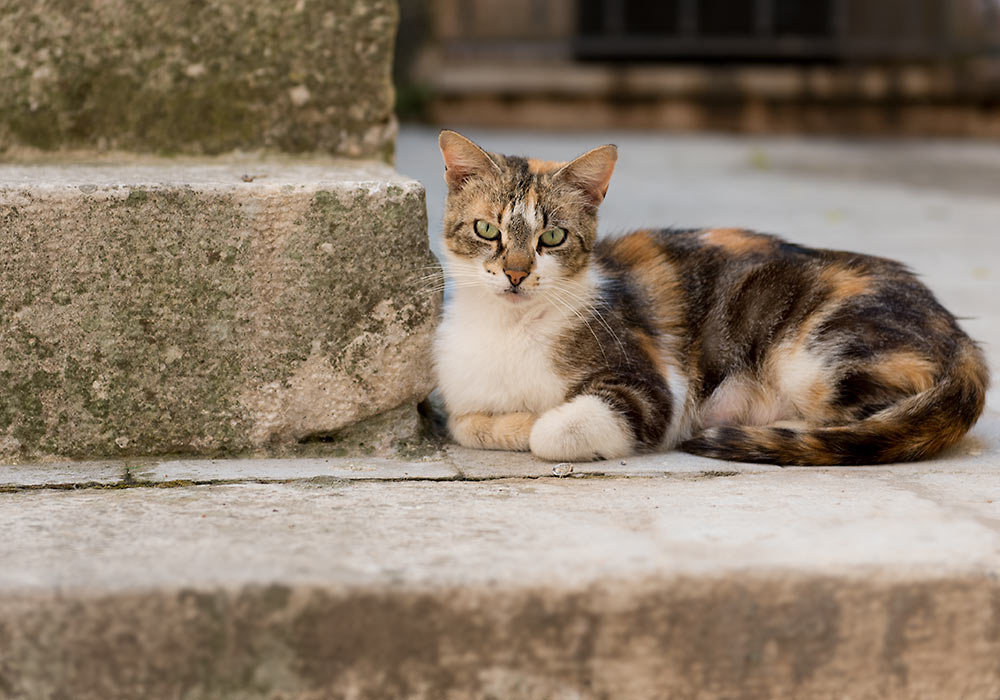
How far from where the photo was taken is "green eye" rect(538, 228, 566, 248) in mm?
3135

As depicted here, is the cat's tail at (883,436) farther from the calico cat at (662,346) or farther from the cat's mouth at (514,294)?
the cat's mouth at (514,294)

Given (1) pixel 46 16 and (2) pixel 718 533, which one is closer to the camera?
(2) pixel 718 533

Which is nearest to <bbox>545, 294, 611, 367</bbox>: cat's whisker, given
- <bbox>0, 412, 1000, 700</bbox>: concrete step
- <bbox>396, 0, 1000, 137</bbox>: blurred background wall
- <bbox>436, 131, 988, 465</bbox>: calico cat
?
<bbox>436, 131, 988, 465</bbox>: calico cat

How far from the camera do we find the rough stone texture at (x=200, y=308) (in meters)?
2.95

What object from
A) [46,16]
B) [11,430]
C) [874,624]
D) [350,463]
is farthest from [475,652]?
[46,16]

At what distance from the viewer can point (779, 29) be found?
38.3 ft

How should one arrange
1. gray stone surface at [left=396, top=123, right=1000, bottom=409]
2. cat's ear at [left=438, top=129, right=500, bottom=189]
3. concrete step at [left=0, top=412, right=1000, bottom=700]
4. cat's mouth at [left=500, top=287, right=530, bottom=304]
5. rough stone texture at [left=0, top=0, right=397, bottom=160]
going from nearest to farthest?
concrete step at [left=0, top=412, right=1000, bottom=700] < cat's mouth at [left=500, top=287, right=530, bottom=304] < cat's ear at [left=438, top=129, right=500, bottom=189] < rough stone texture at [left=0, top=0, right=397, bottom=160] < gray stone surface at [left=396, top=123, right=1000, bottom=409]

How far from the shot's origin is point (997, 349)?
416 centimetres

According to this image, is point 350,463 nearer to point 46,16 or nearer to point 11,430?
point 11,430

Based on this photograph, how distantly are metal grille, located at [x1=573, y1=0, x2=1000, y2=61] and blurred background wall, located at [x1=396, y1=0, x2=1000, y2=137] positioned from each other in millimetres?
13

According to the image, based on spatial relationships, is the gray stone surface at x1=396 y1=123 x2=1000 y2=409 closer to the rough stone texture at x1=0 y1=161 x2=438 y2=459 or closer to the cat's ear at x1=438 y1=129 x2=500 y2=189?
the cat's ear at x1=438 y1=129 x2=500 y2=189

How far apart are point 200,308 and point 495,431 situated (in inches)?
30.5

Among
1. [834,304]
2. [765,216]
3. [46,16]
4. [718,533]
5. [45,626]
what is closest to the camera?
[45,626]

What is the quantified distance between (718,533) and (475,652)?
54cm
